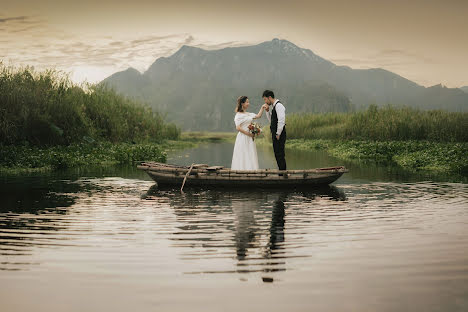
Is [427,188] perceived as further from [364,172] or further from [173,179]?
[173,179]

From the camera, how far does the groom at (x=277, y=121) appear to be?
13.7m

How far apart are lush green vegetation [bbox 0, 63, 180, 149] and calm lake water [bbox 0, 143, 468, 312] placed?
37.4 feet

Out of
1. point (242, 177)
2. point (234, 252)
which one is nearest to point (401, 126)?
point (242, 177)

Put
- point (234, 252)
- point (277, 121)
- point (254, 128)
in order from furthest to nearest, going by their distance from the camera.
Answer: point (277, 121)
point (254, 128)
point (234, 252)

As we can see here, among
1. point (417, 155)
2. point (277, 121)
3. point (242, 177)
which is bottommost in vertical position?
point (242, 177)

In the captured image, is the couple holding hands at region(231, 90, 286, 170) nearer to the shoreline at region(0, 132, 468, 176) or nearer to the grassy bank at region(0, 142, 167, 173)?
the shoreline at region(0, 132, 468, 176)

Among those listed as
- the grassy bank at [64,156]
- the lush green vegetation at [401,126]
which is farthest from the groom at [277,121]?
the lush green vegetation at [401,126]

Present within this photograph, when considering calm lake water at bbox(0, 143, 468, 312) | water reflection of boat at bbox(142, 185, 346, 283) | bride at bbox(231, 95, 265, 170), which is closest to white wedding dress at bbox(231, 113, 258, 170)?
bride at bbox(231, 95, 265, 170)

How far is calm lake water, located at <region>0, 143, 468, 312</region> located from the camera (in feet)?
15.8

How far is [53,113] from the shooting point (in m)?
25.2

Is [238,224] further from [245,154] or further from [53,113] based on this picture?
[53,113]

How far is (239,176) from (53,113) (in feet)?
50.0

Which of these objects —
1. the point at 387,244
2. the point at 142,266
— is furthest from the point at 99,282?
the point at 387,244

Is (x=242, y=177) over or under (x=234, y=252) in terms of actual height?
over
